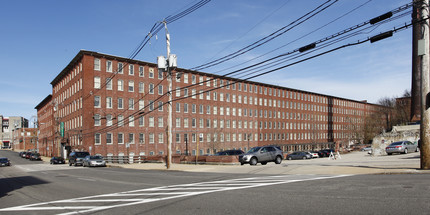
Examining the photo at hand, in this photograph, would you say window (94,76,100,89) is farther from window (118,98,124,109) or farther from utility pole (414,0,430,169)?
utility pole (414,0,430,169)

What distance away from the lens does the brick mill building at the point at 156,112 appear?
189 ft

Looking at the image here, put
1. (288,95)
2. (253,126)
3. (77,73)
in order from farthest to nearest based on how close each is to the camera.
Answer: (288,95), (253,126), (77,73)

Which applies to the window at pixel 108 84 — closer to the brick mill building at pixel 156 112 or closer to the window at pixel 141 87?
the brick mill building at pixel 156 112

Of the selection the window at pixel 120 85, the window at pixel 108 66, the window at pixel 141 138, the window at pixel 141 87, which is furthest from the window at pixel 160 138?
the window at pixel 108 66

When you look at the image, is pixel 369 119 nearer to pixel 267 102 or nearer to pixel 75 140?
pixel 267 102

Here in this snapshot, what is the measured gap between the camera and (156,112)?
6575cm

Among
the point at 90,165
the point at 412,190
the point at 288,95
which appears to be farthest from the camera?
the point at 288,95

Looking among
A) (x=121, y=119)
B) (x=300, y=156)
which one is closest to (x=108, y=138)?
(x=121, y=119)

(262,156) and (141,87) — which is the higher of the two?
(141,87)

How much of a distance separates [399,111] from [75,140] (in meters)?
80.8

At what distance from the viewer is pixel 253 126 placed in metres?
86.2

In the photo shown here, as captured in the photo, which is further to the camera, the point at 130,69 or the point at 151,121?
the point at 151,121

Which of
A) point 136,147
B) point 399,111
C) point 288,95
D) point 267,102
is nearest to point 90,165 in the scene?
point 136,147

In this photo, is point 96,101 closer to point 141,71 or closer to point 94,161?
point 141,71
